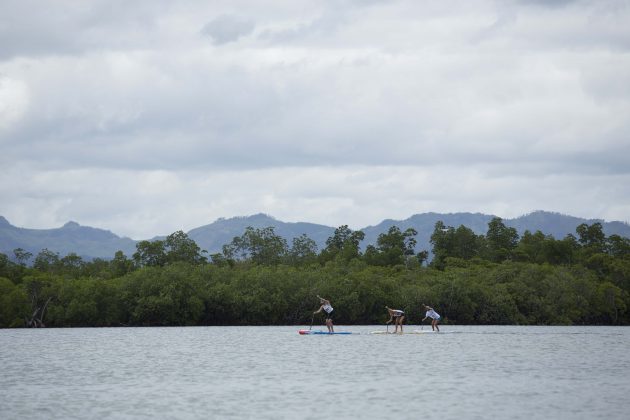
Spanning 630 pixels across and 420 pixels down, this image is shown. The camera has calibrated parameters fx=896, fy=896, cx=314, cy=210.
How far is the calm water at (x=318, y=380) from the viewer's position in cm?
3181

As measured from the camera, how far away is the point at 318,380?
4097cm

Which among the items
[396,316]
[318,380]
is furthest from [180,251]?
[318,380]

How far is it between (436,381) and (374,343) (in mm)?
27086

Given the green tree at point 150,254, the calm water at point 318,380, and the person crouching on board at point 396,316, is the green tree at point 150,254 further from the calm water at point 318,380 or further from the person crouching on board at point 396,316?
the calm water at point 318,380

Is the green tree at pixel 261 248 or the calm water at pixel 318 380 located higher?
the green tree at pixel 261 248

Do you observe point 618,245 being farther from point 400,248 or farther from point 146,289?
point 146,289

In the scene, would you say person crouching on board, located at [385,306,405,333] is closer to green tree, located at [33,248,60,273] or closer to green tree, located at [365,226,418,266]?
green tree, located at [365,226,418,266]

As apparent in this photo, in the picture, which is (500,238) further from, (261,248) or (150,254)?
(150,254)

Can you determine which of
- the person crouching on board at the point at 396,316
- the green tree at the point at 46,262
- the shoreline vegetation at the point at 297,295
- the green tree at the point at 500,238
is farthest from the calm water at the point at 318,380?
the green tree at the point at 500,238

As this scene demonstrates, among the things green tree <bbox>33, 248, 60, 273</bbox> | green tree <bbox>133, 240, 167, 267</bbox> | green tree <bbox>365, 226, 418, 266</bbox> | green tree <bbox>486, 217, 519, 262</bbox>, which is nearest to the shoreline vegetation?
green tree <bbox>133, 240, 167, 267</bbox>

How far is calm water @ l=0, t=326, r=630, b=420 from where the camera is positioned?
31.8 m

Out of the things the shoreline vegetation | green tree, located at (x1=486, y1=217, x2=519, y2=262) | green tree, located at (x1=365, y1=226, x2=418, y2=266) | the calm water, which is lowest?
the calm water

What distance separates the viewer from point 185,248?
141 metres

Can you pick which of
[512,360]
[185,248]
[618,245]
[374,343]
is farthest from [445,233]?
[512,360]
